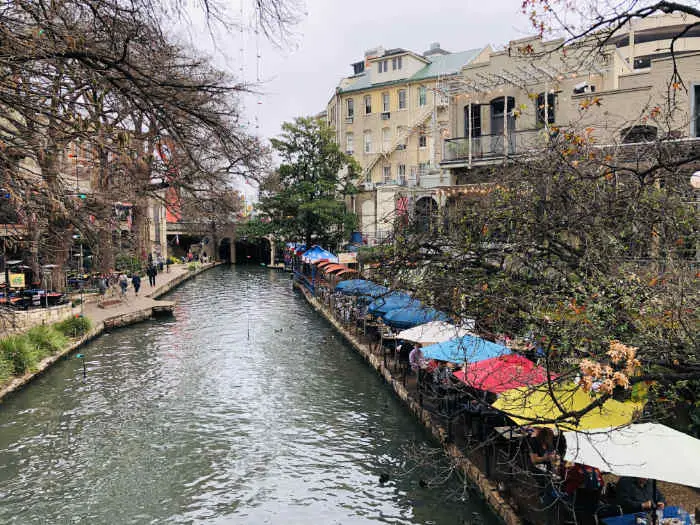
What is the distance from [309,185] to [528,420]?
38.9 meters

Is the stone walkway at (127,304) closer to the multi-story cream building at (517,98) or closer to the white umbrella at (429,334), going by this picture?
the white umbrella at (429,334)

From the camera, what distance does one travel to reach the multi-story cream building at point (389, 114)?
46.6 meters

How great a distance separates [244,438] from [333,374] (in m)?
5.57

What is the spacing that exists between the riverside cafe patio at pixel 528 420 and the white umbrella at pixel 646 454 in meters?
0.01

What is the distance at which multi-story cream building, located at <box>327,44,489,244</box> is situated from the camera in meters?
46.6

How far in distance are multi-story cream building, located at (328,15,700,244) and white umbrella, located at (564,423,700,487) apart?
12.9 ft

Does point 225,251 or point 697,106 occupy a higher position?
point 697,106

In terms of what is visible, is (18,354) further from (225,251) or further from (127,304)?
(225,251)

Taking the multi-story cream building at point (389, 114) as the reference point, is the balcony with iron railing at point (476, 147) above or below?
below

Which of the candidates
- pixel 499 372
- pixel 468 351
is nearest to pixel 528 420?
pixel 499 372

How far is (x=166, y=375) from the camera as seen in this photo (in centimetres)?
1748

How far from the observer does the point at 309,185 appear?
4378 cm

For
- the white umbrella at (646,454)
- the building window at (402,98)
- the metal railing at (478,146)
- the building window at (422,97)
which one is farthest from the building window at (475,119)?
the building window at (402,98)

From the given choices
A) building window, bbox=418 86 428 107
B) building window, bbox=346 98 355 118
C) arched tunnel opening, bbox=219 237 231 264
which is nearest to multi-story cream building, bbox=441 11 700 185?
building window, bbox=418 86 428 107
